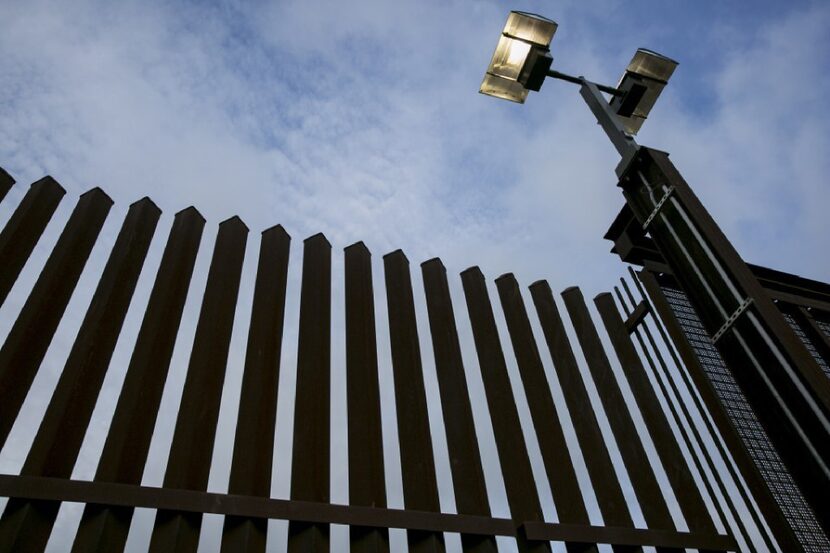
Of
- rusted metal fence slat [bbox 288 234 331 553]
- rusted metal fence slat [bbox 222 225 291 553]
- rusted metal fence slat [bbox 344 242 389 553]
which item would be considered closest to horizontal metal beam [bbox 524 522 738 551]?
rusted metal fence slat [bbox 344 242 389 553]

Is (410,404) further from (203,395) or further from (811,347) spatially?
(811,347)

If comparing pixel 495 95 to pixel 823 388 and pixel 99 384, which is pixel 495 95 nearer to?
pixel 823 388

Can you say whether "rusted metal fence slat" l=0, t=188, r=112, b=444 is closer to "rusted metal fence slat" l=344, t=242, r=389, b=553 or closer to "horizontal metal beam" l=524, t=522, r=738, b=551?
→ "rusted metal fence slat" l=344, t=242, r=389, b=553

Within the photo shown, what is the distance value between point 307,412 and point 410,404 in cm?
56

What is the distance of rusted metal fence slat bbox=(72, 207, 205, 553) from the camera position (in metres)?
2.16

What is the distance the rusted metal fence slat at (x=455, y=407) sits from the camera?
2.76 meters

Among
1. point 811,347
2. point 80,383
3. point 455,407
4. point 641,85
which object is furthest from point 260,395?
point 811,347

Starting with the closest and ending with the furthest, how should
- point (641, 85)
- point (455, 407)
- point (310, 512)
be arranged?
1. point (310, 512)
2. point (455, 407)
3. point (641, 85)

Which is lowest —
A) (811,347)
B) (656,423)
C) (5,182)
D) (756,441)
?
(756,441)

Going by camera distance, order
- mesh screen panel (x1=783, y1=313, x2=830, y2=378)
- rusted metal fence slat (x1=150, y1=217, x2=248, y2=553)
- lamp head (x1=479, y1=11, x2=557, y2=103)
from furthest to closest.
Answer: lamp head (x1=479, y1=11, x2=557, y2=103) < mesh screen panel (x1=783, y1=313, x2=830, y2=378) < rusted metal fence slat (x1=150, y1=217, x2=248, y2=553)

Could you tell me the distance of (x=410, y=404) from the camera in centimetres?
302

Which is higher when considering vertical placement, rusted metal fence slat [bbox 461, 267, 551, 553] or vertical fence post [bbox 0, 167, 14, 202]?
vertical fence post [bbox 0, 167, 14, 202]

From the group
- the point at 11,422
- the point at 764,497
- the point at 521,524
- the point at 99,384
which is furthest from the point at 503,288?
the point at 11,422

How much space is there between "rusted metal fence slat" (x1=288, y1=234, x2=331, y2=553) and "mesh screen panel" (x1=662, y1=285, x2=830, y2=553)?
218 cm
